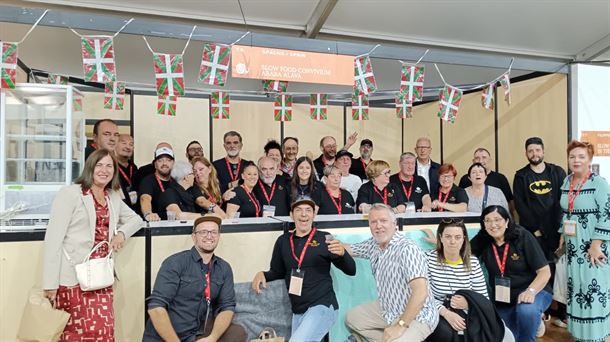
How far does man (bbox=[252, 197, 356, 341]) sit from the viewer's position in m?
2.52

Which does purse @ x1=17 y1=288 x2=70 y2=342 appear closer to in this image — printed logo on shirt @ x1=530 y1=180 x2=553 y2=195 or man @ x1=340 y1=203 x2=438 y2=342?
man @ x1=340 y1=203 x2=438 y2=342

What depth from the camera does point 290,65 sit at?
3375 millimetres

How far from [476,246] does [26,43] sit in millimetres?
5706

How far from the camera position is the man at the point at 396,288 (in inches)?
89.5

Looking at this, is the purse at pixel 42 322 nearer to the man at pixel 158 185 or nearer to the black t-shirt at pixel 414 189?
the man at pixel 158 185

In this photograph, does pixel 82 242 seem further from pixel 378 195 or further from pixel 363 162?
pixel 363 162

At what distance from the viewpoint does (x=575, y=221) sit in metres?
3.21

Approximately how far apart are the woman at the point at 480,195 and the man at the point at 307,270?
1737 mm

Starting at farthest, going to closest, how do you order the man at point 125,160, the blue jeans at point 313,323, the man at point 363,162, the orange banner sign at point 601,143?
the man at point 363,162 < the orange banner sign at point 601,143 < the man at point 125,160 < the blue jeans at point 313,323

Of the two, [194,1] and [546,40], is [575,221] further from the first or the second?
[194,1]

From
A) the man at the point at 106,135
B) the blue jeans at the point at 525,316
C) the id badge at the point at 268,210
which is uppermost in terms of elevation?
the man at the point at 106,135

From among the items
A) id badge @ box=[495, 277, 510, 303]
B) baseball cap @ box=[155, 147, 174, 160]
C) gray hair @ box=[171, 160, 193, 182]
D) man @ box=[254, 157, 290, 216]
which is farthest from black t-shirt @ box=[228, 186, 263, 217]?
id badge @ box=[495, 277, 510, 303]

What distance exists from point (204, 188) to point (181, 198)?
0.22 meters

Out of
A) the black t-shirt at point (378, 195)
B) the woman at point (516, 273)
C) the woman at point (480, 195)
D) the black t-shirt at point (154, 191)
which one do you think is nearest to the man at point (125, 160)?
the black t-shirt at point (154, 191)
